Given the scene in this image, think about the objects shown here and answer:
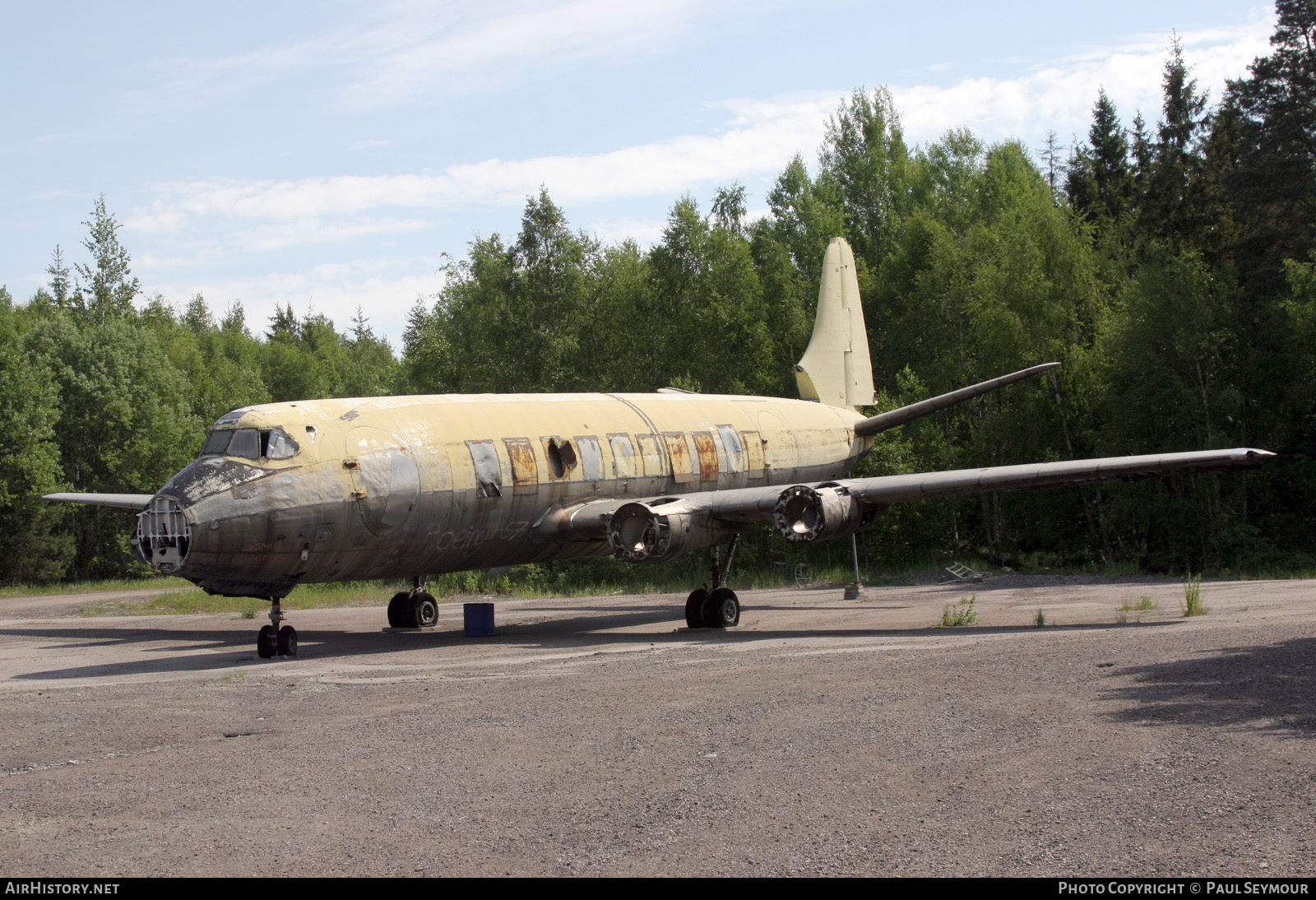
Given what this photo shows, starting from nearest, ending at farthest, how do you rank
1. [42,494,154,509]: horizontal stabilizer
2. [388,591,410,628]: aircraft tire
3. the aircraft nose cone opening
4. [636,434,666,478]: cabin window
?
1. the aircraft nose cone opening
2. [636,434,666,478]: cabin window
3. [388,591,410,628]: aircraft tire
4. [42,494,154,509]: horizontal stabilizer

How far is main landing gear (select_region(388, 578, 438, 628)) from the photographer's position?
1012 inches

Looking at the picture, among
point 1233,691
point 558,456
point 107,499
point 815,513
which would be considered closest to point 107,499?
point 107,499

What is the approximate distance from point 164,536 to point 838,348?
789 inches

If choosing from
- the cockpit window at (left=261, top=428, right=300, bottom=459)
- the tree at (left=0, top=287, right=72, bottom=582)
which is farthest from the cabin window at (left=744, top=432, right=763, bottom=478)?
the tree at (left=0, top=287, right=72, bottom=582)

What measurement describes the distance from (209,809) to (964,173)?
59144mm

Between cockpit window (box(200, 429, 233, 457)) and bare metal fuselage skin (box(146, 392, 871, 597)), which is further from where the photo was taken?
cockpit window (box(200, 429, 233, 457))

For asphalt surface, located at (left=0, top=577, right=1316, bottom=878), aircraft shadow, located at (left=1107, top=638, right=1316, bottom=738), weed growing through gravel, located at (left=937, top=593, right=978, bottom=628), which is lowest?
weed growing through gravel, located at (left=937, top=593, right=978, bottom=628)

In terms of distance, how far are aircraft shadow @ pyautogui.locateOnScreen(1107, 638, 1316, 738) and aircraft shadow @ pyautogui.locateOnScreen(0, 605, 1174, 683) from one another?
528 centimetres

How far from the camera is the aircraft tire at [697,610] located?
904 inches

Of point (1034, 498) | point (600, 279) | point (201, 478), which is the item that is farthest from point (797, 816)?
point (600, 279)

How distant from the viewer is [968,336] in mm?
49188

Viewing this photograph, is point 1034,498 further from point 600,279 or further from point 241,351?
point 241,351

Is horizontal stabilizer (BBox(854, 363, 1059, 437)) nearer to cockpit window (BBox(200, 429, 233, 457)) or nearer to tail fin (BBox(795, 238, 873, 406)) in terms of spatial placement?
tail fin (BBox(795, 238, 873, 406))

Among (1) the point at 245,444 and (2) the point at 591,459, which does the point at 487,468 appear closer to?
(2) the point at 591,459
